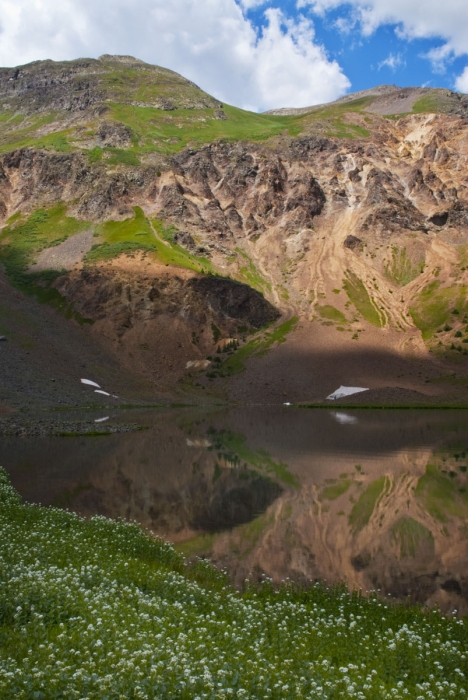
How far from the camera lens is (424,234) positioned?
408ft

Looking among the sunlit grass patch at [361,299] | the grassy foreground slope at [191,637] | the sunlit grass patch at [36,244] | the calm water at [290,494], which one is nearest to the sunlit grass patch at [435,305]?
the sunlit grass patch at [361,299]

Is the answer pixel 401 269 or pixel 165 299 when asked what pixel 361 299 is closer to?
pixel 401 269

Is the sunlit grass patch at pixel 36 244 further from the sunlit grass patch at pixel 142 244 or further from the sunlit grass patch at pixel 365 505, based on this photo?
the sunlit grass patch at pixel 365 505

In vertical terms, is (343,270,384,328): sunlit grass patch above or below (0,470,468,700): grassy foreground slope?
above

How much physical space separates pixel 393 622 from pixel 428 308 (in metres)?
100

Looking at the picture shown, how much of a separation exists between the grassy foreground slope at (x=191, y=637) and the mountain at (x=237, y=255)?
191 ft

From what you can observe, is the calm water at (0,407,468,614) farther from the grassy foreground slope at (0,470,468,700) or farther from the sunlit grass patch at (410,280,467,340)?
the sunlit grass patch at (410,280,467,340)

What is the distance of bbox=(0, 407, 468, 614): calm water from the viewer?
17.3m

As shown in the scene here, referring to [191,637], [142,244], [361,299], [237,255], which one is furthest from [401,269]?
[191,637]

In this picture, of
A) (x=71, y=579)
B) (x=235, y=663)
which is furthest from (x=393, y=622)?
(x=71, y=579)

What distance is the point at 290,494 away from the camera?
26.9 m

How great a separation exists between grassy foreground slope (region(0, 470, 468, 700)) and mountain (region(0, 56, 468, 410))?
2290 inches

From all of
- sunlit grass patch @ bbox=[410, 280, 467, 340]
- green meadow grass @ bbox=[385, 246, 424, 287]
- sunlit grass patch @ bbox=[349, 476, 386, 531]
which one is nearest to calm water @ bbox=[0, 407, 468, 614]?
sunlit grass patch @ bbox=[349, 476, 386, 531]

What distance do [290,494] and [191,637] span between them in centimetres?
1821
